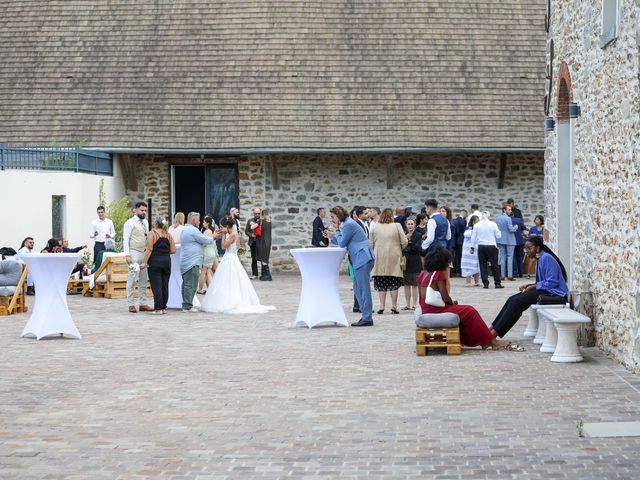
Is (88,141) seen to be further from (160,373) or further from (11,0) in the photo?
(160,373)

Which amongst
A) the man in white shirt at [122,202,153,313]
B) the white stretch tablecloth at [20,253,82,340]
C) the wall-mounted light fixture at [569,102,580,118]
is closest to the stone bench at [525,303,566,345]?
the wall-mounted light fixture at [569,102,580,118]

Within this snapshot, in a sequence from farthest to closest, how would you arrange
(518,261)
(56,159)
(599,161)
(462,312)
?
(518,261) → (56,159) → (462,312) → (599,161)

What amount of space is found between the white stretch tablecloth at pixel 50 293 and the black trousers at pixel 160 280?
3.05 metres

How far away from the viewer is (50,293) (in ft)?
50.2

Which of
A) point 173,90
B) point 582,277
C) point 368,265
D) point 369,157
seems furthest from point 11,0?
point 582,277

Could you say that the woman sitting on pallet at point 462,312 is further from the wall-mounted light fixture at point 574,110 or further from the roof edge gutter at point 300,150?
the roof edge gutter at point 300,150

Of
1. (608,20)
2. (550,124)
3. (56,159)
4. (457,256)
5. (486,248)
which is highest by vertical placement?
(608,20)

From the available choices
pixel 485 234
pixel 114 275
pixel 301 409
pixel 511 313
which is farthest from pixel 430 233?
pixel 301 409

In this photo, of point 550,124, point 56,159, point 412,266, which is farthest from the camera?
point 56,159

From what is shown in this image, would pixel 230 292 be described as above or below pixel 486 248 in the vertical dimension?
below

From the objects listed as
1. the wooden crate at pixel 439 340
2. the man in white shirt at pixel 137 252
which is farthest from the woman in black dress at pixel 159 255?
the wooden crate at pixel 439 340

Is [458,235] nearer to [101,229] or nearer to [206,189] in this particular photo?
[206,189]

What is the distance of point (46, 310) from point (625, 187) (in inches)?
281

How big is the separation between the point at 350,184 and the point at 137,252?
1044 centimetres
